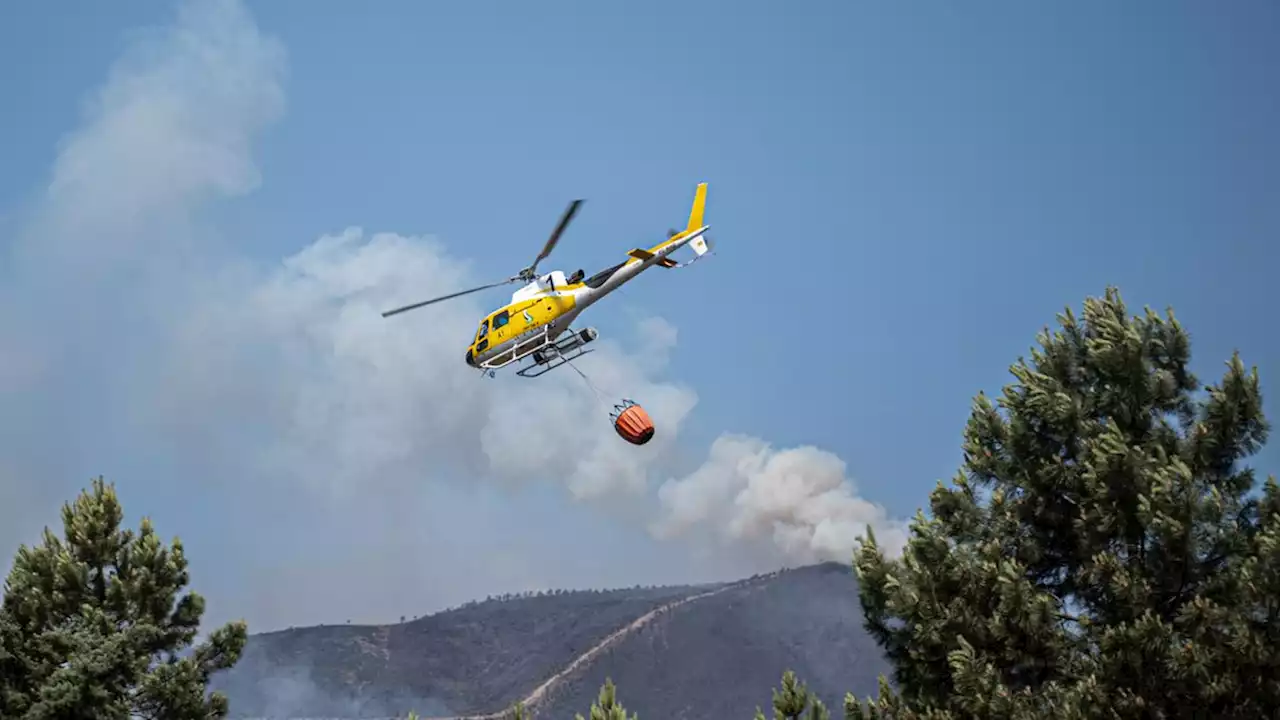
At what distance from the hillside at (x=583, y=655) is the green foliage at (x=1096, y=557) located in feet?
349

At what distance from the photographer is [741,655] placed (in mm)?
142875

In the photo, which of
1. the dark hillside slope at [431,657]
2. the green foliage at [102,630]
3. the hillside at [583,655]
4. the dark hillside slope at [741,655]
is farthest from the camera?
the dark hillside slope at [431,657]

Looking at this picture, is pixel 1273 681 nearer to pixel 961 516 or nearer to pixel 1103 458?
pixel 1103 458

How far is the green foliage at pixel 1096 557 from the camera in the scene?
2545cm

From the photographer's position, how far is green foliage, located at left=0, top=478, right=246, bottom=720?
36625 millimetres

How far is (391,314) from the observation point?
41.8m

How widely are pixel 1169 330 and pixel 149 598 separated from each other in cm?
2617

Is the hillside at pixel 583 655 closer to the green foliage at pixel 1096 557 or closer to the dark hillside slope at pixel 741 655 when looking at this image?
the dark hillside slope at pixel 741 655

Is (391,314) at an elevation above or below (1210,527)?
above

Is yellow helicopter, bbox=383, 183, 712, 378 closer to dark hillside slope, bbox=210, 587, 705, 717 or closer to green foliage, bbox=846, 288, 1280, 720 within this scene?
green foliage, bbox=846, 288, 1280, 720

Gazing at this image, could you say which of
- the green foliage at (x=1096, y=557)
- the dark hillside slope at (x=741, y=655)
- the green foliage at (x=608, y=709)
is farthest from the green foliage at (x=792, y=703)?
the dark hillside slope at (x=741, y=655)

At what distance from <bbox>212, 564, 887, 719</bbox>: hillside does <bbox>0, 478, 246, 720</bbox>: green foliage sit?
95.2 metres

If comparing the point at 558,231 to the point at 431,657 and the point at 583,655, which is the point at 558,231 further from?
the point at 431,657

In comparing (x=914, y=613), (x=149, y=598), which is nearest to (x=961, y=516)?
(x=914, y=613)
